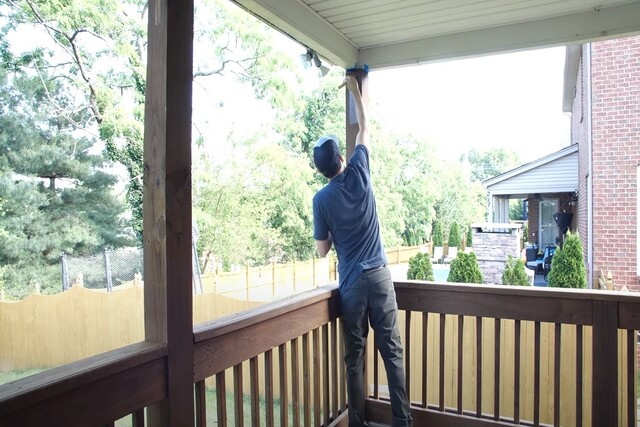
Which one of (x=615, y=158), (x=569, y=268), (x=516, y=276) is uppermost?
(x=615, y=158)

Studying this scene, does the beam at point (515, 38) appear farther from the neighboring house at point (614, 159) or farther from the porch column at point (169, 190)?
the neighboring house at point (614, 159)

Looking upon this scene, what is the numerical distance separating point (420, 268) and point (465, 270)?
73cm

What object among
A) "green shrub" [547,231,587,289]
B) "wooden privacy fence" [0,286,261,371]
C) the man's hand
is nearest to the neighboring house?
"green shrub" [547,231,587,289]

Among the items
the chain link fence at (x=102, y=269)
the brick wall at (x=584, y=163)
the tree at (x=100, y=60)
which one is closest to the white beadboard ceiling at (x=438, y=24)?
the brick wall at (x=584, y=163)

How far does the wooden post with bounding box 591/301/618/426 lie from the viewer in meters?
2.17

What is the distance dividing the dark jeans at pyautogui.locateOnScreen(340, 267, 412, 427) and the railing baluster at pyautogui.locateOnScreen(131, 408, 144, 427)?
3.95 ft

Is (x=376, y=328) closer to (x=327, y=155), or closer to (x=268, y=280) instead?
(x=327, y=155)

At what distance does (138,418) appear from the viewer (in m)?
1.28

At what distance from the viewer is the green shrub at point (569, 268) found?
5164 mm

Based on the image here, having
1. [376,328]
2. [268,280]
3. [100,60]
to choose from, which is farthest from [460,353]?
[100,60]

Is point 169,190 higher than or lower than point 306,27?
lower

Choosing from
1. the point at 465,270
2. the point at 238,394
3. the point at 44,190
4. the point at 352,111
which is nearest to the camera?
the point at 238,394

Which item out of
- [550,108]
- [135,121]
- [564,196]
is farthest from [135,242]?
[550,108]

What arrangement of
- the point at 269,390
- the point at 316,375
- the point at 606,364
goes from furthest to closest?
the point at 316,375
the point at 606,364
the point at 269,390
